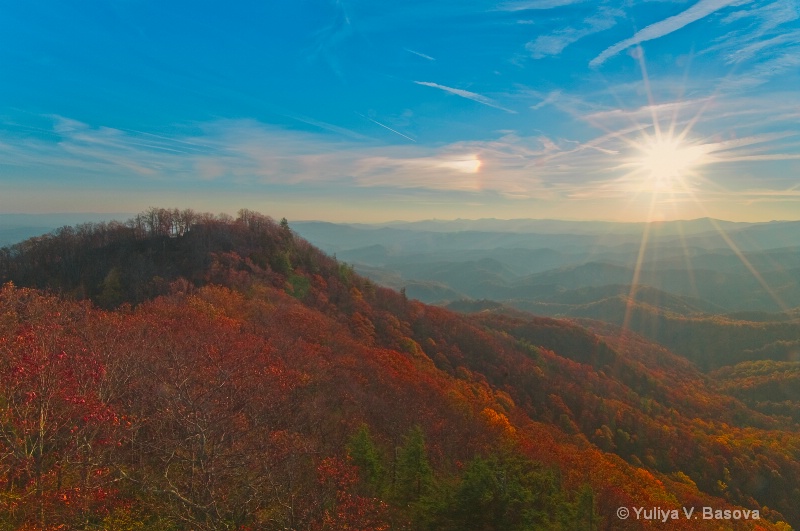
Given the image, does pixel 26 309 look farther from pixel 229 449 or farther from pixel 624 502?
pixel 624 502

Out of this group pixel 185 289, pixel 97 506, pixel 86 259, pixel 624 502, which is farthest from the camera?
pixel 86 259

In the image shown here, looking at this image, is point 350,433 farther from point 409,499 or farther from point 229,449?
point 229,449

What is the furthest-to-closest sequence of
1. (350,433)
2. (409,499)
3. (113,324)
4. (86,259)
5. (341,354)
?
(86,259), (341,354), (113,324), (350,433), (409,499)

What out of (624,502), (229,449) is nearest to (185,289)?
(229,449)

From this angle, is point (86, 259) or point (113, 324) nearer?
point (113, 324)

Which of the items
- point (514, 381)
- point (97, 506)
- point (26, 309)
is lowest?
point (514, 381)

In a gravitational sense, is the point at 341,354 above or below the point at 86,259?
below
